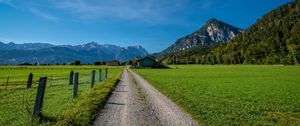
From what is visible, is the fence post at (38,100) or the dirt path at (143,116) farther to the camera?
the fence post at (38,100)

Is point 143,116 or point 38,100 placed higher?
point 38,100

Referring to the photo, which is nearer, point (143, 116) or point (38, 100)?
point (38, 100)

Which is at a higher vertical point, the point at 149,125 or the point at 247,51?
the point at 247,51

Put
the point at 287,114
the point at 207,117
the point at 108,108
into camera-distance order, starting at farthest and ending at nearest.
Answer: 1. the point at 108,108
2. the point at 287,114
3. the point at 207,117

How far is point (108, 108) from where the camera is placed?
50.1 ft

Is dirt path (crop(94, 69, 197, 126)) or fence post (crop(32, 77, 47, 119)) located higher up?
fence post (crop(32, 77, 47, 119))

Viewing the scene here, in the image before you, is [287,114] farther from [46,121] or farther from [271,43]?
[271,43]

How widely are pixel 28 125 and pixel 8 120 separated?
220 centimetres

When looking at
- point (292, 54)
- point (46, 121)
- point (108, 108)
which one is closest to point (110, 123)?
point (46, 121)

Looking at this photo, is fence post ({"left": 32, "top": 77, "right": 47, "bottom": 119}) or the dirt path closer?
the dirt path

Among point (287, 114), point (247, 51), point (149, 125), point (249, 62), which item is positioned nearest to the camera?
point (149, 125)

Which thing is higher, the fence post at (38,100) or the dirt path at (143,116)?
the fence post at (38,100)

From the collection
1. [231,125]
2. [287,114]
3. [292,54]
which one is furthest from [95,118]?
[292,54]

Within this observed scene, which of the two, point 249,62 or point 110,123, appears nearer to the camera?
point 110,123
